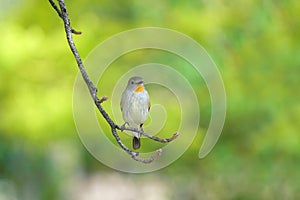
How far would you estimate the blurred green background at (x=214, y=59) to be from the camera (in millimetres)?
4352

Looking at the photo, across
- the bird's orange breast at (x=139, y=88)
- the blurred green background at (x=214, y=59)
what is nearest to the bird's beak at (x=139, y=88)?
the bird's orange breast at (x=139, y=88)

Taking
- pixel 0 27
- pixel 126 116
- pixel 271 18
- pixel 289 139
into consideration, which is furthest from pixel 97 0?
pixel 126 116

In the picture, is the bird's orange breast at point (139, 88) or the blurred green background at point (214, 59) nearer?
the bird's orange breast at point (139, 88)

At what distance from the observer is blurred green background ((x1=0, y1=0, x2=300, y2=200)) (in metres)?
4.35

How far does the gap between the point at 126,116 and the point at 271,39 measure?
382cm

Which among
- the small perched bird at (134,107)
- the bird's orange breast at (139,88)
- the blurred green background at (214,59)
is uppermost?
the blurred green background at (214,59)

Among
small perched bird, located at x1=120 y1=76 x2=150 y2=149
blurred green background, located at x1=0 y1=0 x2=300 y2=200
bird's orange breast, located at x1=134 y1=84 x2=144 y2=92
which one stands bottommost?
small perched bird, located at x1=120 y1=76 x2=150 y2=149

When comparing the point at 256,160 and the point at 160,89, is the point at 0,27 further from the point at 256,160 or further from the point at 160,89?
the point at 256,160

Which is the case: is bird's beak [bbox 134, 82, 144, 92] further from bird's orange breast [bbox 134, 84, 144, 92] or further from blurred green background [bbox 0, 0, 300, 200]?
blurred green background [bbox 0, 0, 300, 200]

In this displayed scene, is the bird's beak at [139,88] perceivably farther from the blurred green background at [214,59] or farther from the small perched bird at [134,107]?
the blurred green background at [214,59]

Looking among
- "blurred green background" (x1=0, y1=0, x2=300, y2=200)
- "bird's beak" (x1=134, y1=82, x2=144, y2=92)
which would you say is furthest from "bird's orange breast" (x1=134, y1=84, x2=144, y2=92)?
"blurred green background" (x1=0, y1=0, x2=300, y2=200)

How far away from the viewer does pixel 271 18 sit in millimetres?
4516

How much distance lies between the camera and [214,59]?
4449mm

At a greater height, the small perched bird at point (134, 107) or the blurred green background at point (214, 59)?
the blurred green background at point (214, 59)
